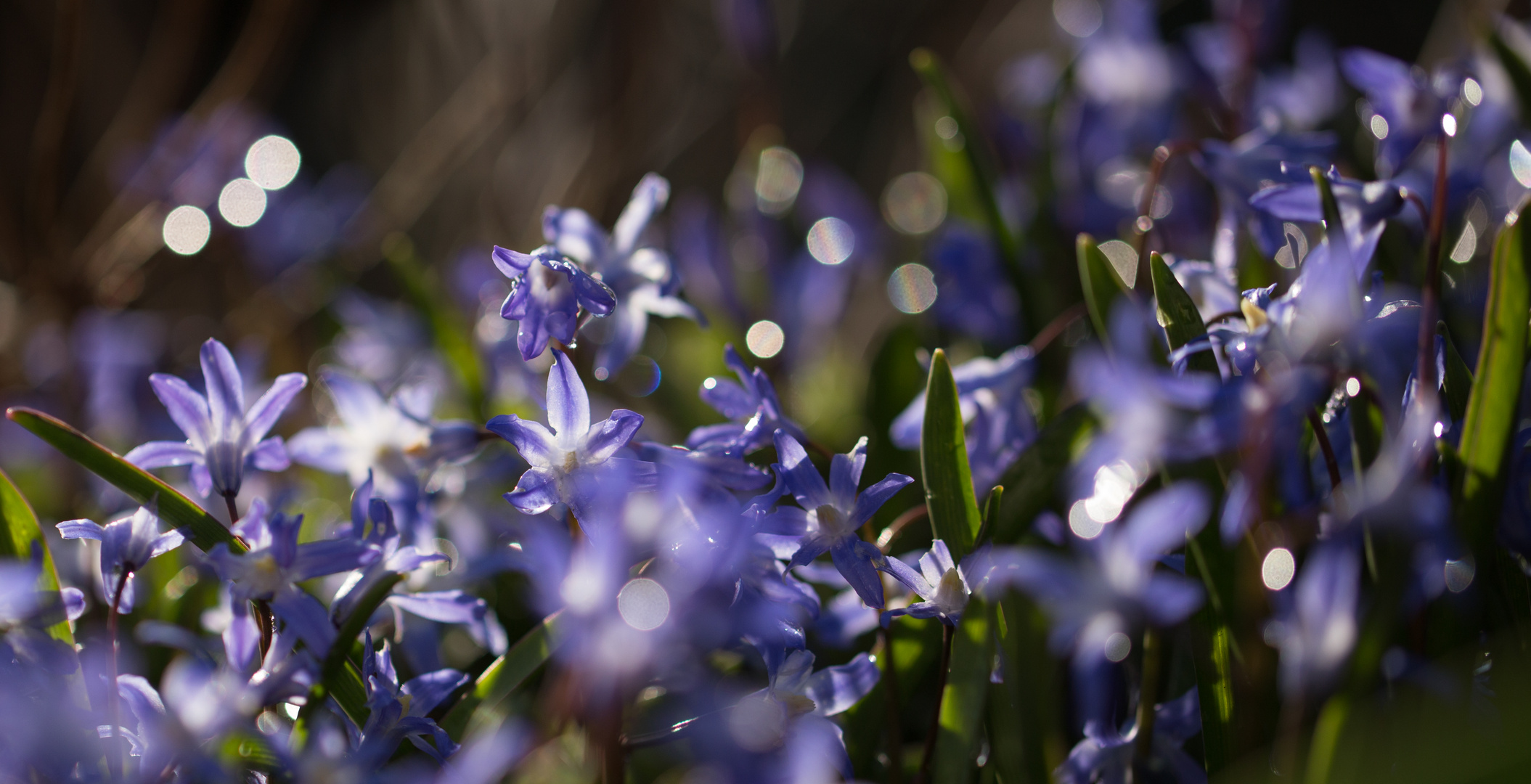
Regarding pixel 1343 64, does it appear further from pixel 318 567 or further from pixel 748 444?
pixel 318 567

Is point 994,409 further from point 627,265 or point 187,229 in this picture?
point 187,229

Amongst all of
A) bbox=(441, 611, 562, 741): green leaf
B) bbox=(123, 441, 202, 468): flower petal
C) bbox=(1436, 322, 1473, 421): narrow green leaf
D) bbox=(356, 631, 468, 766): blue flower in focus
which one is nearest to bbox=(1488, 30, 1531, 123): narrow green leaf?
bbox=(1436, 322, 1473, 421): narrow green leaf

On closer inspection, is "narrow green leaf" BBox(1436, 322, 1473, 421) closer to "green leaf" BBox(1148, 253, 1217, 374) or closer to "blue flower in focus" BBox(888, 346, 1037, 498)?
"green leaf" BBox(1148, 253, 1217, 374)

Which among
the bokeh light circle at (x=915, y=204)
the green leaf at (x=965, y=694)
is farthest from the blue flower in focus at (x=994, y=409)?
the bokeh light circle at (x=915, y=204)

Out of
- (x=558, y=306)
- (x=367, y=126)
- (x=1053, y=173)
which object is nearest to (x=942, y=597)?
(x=558, y=306)

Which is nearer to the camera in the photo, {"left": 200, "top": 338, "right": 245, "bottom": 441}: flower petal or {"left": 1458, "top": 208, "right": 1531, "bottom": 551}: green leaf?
{"left": 1458, "top": 208, "right": 1531, "bottom": 551}: green leaf

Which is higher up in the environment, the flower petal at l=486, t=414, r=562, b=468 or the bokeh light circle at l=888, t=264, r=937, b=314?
the flower petal at l=486, t=414, r=562, b=468

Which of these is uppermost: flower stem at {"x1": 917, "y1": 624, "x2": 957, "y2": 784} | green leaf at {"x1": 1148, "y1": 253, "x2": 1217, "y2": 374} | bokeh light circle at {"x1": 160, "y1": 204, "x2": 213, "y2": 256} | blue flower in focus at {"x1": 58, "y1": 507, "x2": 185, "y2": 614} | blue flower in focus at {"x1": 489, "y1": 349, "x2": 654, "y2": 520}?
bokeh light circle at {"x1": 160, "y1": 204, "x2": 213, "y2": 256}
